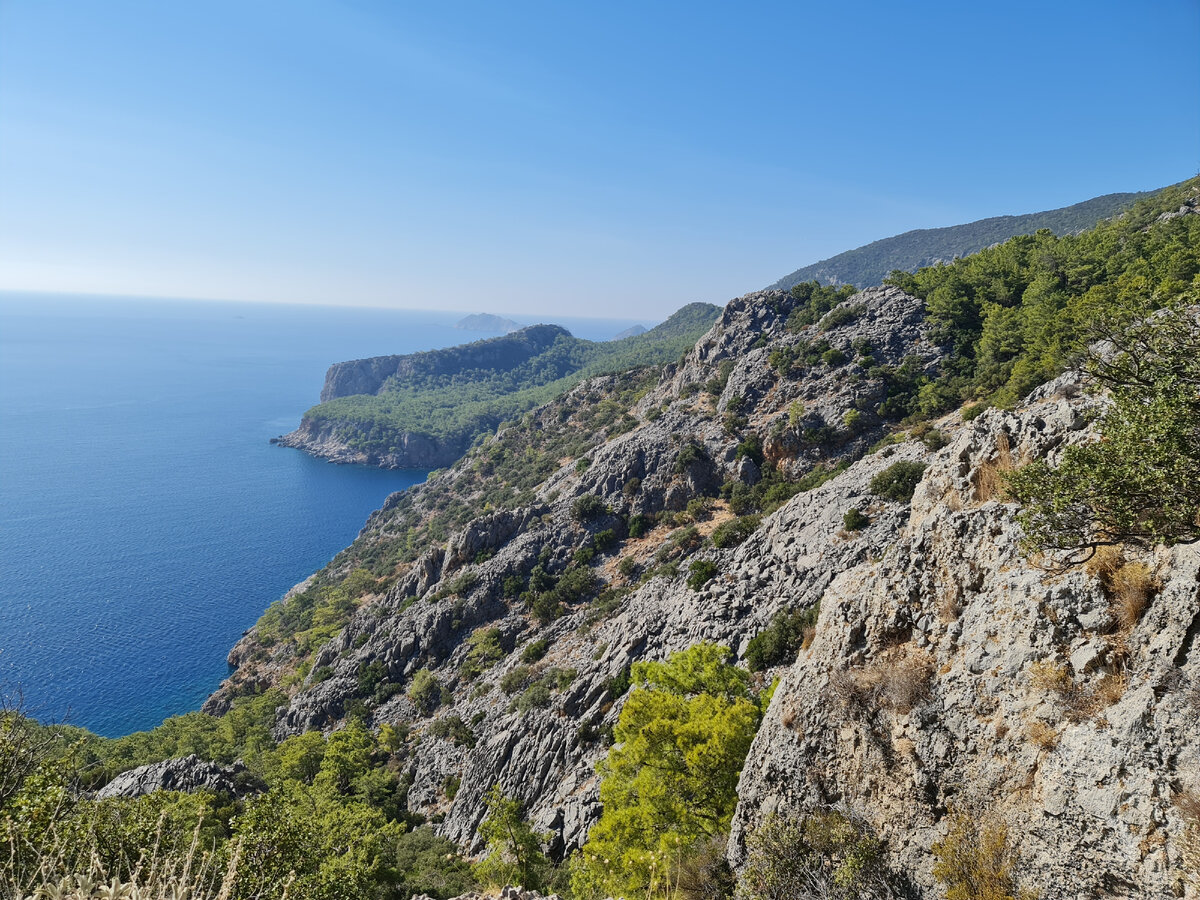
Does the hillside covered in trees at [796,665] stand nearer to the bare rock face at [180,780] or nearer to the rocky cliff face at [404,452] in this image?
the bare rock face at [180,780]

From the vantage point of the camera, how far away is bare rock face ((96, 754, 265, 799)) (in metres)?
33.6

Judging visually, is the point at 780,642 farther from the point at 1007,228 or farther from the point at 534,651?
the point at 1007,228

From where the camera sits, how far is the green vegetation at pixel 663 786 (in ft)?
54.2

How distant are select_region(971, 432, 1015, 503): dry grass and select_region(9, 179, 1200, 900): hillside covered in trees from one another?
106 mm

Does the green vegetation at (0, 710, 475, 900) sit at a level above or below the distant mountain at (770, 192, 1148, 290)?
below

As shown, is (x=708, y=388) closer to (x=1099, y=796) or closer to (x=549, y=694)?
(x=549, y=694)

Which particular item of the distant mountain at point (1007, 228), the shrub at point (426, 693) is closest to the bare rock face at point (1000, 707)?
the shrub at point (426, 693)

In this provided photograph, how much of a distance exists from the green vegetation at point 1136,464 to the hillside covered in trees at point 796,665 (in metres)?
0.07

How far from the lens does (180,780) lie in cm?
3403

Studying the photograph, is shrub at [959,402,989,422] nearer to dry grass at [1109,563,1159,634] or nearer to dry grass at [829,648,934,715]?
dry grass at [829,648,934,715]

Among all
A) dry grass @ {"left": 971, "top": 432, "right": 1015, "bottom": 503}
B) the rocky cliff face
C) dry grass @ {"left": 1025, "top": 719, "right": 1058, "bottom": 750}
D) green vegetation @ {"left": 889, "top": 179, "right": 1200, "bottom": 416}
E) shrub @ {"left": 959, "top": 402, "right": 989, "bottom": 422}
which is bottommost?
the rocky cliff face

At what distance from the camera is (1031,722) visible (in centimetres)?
1015

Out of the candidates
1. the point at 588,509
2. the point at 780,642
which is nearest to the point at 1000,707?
the point at 780,642

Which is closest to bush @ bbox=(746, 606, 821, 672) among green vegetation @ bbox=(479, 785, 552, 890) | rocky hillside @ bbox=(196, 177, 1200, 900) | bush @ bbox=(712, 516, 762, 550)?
rocky hillside @ bbox=(196, 177, 1200, 900)
